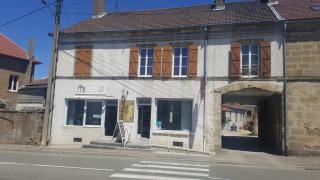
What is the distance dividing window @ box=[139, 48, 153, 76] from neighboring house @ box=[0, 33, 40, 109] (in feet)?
49.3

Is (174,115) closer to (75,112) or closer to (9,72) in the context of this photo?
(75,112)

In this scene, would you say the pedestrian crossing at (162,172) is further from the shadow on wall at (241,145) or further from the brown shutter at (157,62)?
the shadow on wall at (241,145)

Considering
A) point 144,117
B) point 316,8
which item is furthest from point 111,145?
point 316,8

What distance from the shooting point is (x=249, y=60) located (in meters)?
18.9

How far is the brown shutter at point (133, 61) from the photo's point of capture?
20531mm

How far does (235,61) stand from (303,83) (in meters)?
3.67

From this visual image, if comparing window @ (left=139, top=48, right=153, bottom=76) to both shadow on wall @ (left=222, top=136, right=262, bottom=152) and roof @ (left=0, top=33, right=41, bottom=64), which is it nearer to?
shadow on wall @ (left=222, top=136, right=262, bottom=152)

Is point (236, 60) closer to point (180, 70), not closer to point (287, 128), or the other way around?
point (180, 70)

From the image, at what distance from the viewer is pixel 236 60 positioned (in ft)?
61.7

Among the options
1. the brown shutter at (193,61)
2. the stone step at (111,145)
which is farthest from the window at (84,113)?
the brown shutter at (193,61)

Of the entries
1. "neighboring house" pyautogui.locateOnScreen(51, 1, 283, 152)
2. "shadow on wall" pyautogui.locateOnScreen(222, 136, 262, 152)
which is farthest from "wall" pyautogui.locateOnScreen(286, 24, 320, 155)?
"shadow on wall" pyautogui.locateOnScreen(222, 136, 262, 152)

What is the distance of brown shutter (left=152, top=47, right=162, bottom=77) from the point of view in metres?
20.1

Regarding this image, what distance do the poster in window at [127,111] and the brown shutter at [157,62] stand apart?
89.0 inches

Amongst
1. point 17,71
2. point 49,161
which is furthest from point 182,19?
point 17,71
